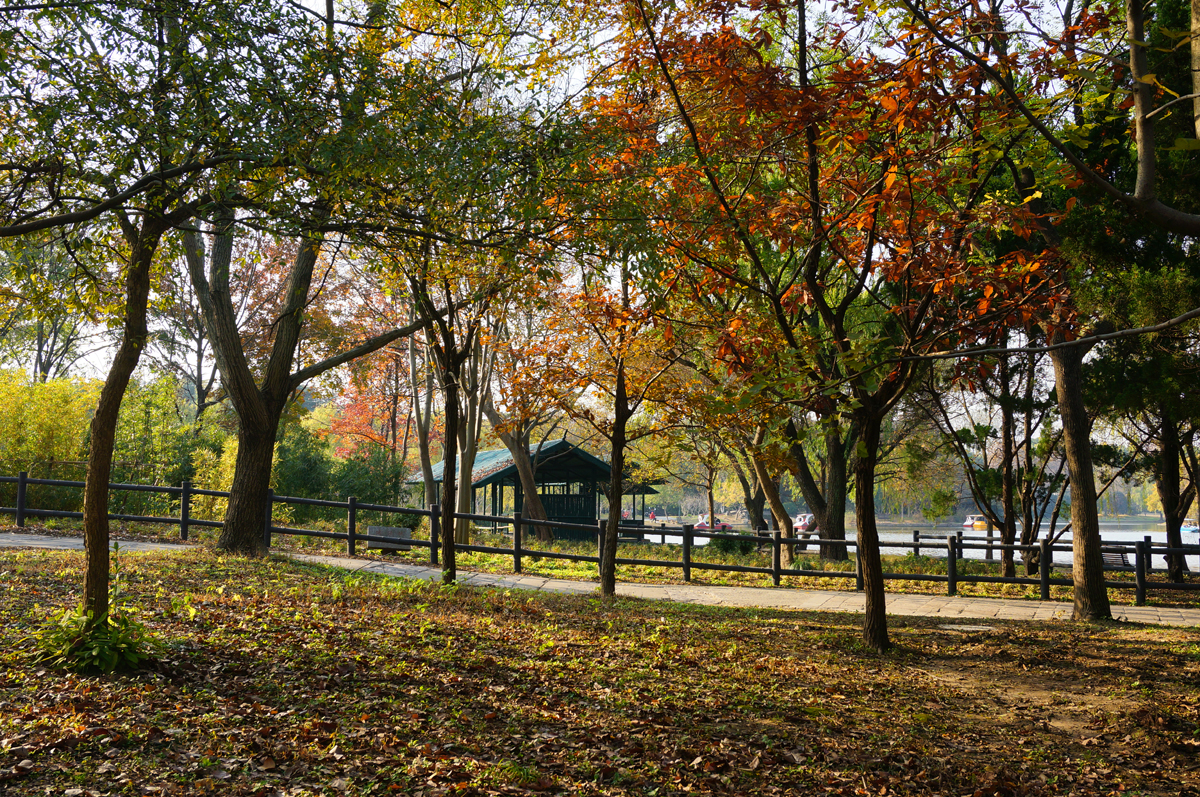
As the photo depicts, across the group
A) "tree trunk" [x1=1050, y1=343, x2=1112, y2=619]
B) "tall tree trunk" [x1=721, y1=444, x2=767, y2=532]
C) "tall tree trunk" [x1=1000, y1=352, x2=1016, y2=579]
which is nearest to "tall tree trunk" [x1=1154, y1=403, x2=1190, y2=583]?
"tall tree trunk" [x1=1000, y1=352, x2=1016, y2=579]

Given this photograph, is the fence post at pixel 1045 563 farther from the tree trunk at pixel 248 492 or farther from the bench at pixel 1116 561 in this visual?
the tree trunk at pixel 248 492

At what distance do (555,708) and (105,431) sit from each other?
3707mm

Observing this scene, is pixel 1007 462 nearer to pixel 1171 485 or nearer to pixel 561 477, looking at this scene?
pixel 1171 485

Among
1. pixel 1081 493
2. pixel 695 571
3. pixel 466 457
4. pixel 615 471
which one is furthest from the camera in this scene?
pixel 466 457

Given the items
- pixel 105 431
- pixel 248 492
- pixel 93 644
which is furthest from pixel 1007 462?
pixel 93 644

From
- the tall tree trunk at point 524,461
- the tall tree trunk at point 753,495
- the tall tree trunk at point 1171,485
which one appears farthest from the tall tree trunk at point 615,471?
the tall tree trunk at point 753,495

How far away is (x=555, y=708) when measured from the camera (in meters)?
5.40

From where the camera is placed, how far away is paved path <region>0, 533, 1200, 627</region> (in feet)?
38.4

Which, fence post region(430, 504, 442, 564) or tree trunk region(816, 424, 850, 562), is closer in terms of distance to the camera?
fence post region(430, 504, 442, 564)

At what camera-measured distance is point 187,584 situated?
8.91m

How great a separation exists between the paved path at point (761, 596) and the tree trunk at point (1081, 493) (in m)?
0.80

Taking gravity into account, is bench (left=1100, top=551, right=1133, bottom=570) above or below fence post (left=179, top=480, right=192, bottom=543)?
below

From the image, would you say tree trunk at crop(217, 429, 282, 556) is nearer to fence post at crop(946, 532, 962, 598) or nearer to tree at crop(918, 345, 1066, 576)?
fence post at crop(946, 532, 962, 598)

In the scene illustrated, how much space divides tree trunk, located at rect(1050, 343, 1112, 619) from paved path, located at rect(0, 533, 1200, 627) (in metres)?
0.80
